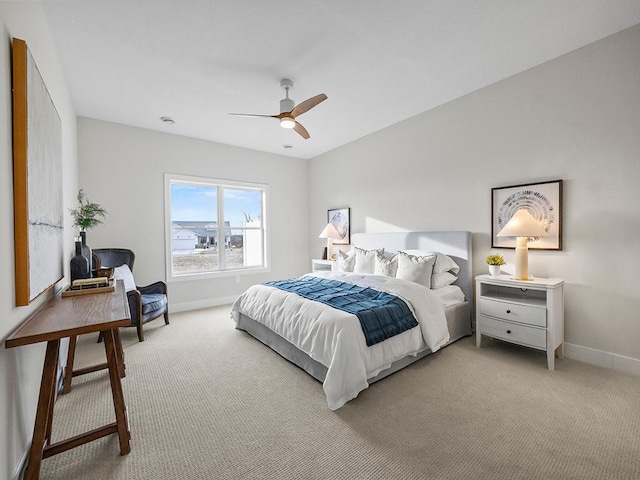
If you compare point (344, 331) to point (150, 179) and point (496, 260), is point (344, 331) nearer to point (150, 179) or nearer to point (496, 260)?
point (496, 260)

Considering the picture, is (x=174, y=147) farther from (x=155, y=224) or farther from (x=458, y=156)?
(x=458, y=156)

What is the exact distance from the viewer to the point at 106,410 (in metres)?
2.05

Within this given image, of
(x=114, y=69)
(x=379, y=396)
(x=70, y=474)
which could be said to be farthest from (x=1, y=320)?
(x=114, y=69)

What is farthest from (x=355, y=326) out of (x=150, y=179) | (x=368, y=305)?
(x=150, y=179)

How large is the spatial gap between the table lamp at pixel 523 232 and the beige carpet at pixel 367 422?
881 millimetres

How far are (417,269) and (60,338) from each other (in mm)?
3096

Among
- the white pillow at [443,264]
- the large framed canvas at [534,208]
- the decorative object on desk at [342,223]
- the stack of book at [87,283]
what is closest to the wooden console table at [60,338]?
the stack of book at [87,283]

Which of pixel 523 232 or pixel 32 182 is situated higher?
pixel 32 182

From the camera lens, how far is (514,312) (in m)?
2.72

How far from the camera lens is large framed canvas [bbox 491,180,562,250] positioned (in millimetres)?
2793

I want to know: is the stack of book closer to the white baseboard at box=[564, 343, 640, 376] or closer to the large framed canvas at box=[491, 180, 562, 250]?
the large framed canvas at box=[491, 180, 562, 250]

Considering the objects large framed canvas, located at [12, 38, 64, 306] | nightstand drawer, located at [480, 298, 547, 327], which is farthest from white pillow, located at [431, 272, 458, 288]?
large framed canvas, located at [12, 38, 64, 306]

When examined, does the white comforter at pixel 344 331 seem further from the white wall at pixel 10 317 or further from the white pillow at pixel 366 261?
the white wall at pixel 10 317

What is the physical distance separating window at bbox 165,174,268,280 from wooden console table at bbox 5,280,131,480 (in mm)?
2995
